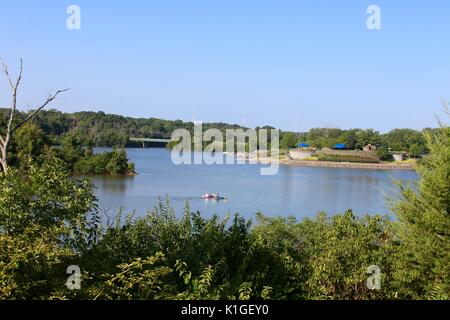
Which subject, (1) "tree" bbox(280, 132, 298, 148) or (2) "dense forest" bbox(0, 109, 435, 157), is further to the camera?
(1) "tree" bbox(280, 132, 298, 148)

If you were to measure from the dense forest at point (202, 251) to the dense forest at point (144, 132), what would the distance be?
203 ft

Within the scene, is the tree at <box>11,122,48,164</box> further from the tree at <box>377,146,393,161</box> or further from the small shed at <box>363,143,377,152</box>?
the small shed at <box>363,143,377,152</box>

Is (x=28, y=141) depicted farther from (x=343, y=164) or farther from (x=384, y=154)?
(x=384, y=154)

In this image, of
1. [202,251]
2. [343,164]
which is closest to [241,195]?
[202,251]

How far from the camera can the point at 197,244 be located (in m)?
5.86

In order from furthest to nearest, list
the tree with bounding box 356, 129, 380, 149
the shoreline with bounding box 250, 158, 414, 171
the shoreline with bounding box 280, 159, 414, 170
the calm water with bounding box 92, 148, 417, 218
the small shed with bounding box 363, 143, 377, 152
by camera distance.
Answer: the tree with bounding box 356, 129, 380, 149
the small shed with bounding box 363, 143, 377, 152
the shoreline with bounding box 250, 158, 414, 171
the shoreline with bounding box 280, 159, 414, 170
the calm water with bounding box 92, 148, 417, 218

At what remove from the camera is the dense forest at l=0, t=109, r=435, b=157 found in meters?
70.8

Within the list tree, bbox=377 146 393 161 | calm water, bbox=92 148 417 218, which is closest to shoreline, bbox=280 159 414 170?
tree, bbox=377 146 393 161

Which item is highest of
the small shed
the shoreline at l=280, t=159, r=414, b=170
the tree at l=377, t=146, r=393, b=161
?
the small shed

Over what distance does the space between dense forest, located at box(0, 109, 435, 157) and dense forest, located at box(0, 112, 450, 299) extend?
6184cm

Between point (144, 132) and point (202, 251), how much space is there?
3409 inches

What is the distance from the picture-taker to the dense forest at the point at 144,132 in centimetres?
7075
